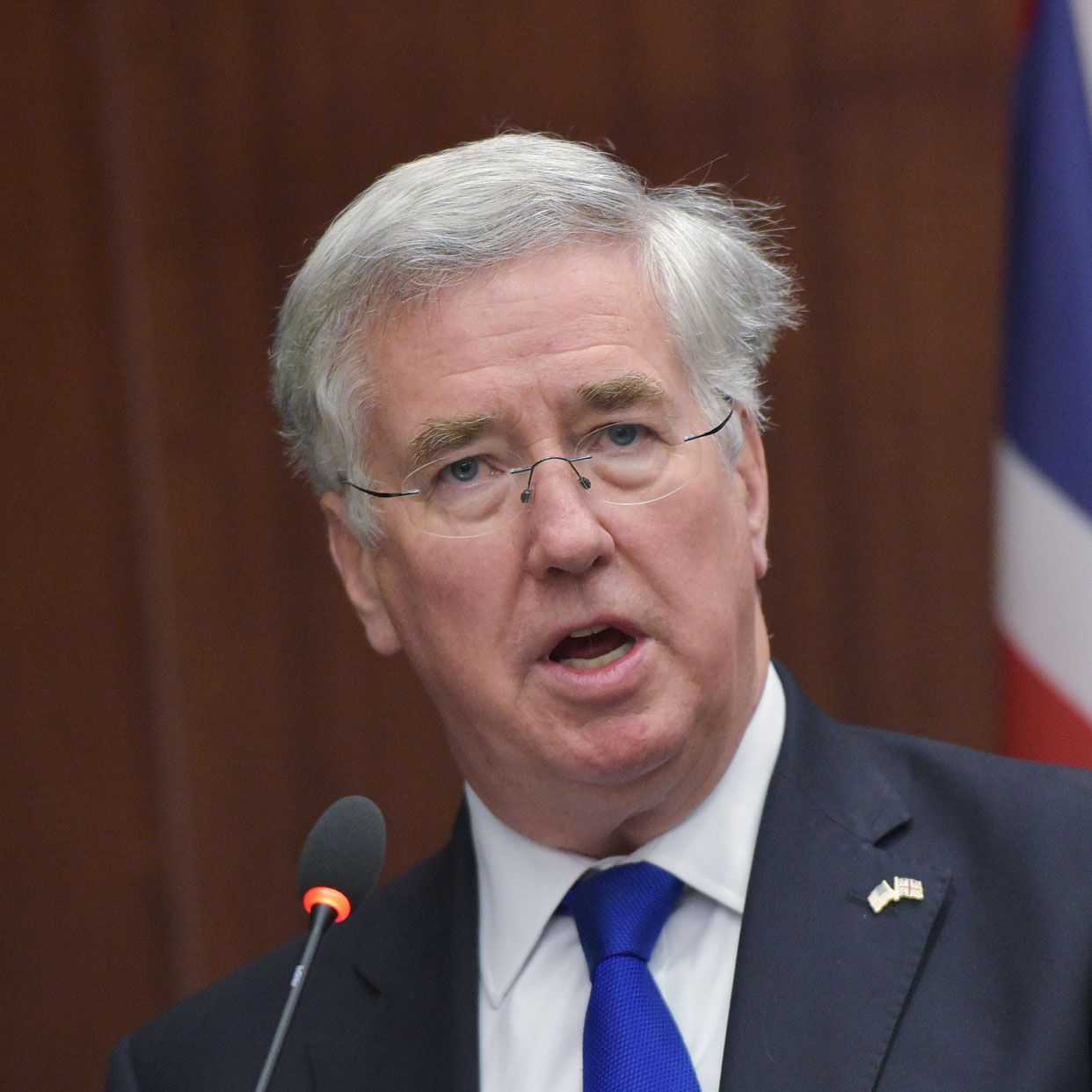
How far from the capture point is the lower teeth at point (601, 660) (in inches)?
72.8

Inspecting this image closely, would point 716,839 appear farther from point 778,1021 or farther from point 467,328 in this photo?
point 467,328

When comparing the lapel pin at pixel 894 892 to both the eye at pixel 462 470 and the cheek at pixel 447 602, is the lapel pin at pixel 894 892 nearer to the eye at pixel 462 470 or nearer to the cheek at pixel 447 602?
the cheek at pixel 447 602

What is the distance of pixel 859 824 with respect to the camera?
189 centimetres

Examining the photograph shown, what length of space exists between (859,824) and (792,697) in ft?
0.74

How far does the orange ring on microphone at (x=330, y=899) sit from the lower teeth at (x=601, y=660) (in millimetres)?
421

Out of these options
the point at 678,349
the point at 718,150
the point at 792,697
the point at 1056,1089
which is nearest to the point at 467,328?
the point at 678,349

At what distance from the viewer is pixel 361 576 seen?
2.18 m

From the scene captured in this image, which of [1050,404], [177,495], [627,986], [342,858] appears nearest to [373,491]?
[342,858]

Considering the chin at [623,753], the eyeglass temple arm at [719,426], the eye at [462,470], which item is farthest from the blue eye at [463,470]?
the chin at [623,753]

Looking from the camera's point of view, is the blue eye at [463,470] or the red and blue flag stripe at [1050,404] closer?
the blue eye at [463,470]

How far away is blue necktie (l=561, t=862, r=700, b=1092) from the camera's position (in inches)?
68.4

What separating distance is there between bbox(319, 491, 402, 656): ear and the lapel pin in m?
0.70

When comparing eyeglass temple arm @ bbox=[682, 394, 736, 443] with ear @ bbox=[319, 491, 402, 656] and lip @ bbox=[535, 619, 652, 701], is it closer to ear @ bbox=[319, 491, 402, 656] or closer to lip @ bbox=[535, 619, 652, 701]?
lip @ bbox=[535, 619, 652, 701]

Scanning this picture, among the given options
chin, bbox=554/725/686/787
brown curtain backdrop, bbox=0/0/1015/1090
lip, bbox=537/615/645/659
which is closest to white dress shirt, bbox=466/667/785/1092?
chin, bbox=554/725/686/787
